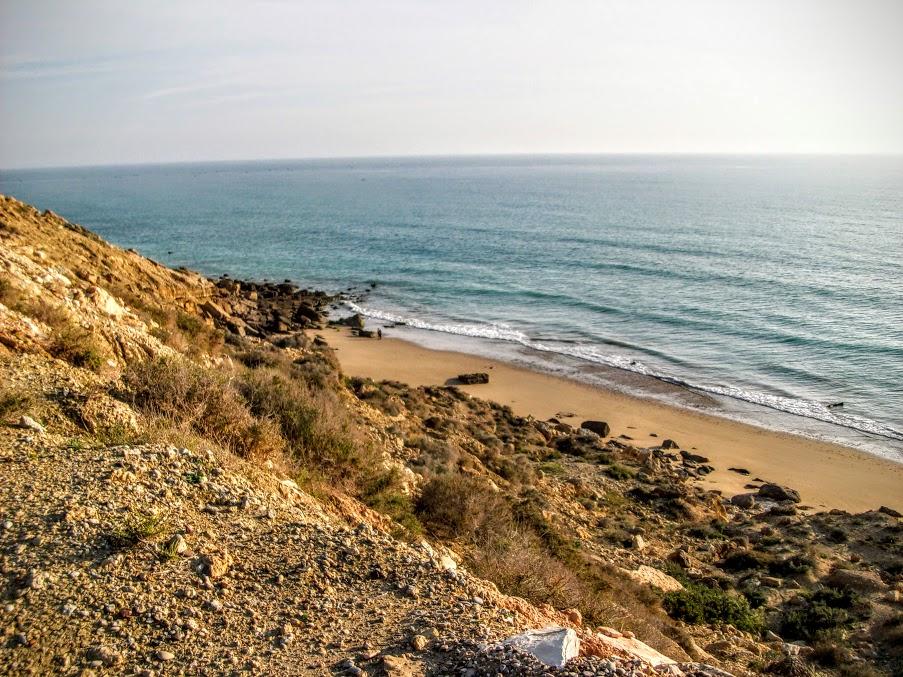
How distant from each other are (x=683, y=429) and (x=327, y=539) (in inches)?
814

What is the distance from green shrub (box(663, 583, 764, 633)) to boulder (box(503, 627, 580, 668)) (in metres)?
7.10

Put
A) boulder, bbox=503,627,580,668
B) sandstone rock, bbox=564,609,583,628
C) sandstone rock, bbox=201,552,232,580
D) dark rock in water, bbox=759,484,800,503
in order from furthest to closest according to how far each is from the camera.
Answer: dark rock in water, bbox=759,484,800,503 → sandstone rock, bbox=564,609,583,628 → sandstone rock, bbox=201,552,232,580 → boulder, bbox=503,627,580,668

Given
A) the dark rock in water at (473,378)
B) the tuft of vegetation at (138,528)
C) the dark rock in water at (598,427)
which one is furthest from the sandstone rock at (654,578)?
the dark rock in water at (473,378)

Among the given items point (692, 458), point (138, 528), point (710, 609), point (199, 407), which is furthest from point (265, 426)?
point (692, 458)

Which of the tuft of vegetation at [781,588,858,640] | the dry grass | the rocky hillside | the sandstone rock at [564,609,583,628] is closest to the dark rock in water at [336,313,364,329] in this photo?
the rocky hillside

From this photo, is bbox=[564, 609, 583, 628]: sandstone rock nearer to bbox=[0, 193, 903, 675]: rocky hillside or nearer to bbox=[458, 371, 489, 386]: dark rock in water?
bbox=[0, 193, 903, 675]: rocky hillside

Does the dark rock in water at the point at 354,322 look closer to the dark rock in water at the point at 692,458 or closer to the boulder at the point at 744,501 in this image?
the dark rock in water at the point at 692,458

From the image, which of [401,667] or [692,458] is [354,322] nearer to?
[692,458]

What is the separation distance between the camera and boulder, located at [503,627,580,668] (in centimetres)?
496

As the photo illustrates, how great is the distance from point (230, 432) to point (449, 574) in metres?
4.26

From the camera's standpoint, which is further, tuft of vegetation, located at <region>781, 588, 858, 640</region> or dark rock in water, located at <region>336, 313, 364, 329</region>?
dark rock in water, located at <region>336, 313, 364, 329</region>

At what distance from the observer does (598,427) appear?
923 inches

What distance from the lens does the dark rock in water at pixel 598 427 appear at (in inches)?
918

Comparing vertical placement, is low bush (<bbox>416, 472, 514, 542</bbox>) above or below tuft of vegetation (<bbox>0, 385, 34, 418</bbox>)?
below
